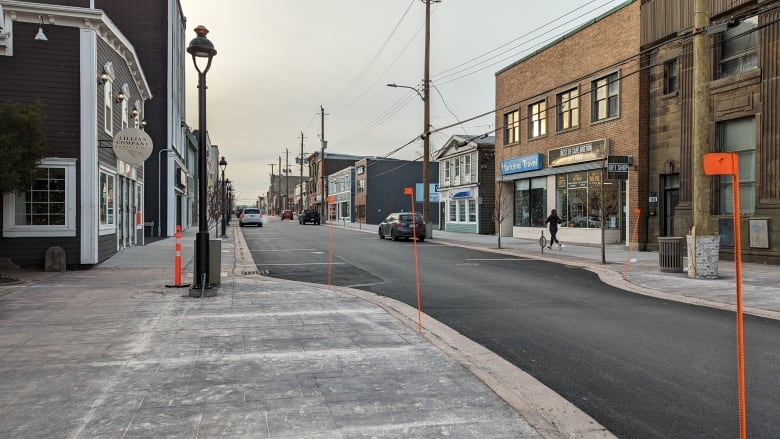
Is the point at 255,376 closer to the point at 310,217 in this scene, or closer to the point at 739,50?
the point at 739,50

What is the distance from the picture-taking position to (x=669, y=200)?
2041 cm

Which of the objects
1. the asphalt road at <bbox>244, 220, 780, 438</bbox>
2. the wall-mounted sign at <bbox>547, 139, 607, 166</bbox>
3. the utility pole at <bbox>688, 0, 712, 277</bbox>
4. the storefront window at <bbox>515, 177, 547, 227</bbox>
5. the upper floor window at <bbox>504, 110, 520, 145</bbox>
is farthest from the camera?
the upper floor window at <bbox>504, 110, 520, 145</bbox>

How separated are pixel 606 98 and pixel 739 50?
622 cm

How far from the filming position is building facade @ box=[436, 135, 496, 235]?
35656 mm

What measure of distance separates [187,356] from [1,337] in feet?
8.16

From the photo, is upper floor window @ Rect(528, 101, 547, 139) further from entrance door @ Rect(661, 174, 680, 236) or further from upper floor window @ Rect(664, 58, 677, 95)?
entrance door @ Rect(661, 174, 680, 236)

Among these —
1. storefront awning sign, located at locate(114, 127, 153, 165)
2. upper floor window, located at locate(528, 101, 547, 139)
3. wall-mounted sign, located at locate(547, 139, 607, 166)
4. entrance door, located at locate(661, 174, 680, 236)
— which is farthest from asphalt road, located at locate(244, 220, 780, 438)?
upper floor window, located at locate(528, 101, 547, 139)

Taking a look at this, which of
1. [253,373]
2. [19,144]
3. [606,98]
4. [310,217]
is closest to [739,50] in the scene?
[606,98]

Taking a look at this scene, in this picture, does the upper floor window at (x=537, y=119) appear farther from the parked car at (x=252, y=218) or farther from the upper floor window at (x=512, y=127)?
the parked car at (x=252, y=218)

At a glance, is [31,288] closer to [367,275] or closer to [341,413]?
[367,275]

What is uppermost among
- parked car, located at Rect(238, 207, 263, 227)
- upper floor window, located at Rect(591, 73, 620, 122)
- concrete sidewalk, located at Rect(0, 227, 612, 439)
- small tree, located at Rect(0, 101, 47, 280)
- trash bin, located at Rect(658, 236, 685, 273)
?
upper floor window, located at Rect(591, 73, 620, 122)

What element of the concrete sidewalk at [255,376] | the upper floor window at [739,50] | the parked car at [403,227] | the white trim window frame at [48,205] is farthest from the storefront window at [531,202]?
the white trim window frame at [48,205]

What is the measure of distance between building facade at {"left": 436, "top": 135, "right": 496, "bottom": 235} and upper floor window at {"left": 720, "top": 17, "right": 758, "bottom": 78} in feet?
53.8

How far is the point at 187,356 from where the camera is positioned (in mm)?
5605
